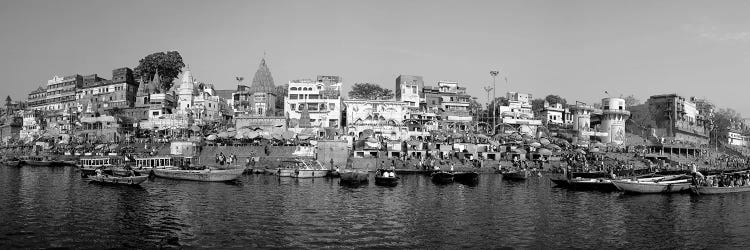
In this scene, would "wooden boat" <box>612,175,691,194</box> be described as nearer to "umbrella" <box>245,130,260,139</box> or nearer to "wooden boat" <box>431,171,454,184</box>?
"wooden boat" <box>431,171,454,184</box>

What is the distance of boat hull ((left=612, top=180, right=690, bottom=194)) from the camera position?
38031 millimetres

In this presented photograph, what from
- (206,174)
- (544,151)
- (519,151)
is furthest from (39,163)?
(544,151)

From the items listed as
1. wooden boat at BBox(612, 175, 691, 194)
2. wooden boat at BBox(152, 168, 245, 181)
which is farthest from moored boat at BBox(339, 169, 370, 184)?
wooden boat at BBox(612, 175, 691, 194)

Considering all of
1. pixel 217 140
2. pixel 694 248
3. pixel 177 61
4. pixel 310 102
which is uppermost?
pixel 177 61

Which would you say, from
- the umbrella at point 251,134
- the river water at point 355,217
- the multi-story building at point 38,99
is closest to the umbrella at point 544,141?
the river water at point 355,217

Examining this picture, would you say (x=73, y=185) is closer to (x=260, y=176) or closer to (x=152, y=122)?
(x=260, y=176)

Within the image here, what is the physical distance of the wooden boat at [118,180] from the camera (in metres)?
38.5

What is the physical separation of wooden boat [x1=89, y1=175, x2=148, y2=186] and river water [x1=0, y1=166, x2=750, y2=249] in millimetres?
613

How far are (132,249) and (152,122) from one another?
63.4 metres

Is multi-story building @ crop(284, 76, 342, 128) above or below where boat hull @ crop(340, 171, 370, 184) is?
above

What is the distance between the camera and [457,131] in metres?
73.4

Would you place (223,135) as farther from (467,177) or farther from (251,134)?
(467,177)

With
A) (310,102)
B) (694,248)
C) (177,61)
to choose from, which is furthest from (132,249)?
(177,61)

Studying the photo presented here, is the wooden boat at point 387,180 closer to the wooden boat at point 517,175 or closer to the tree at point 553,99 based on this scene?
the wooden boat at point 517,175
